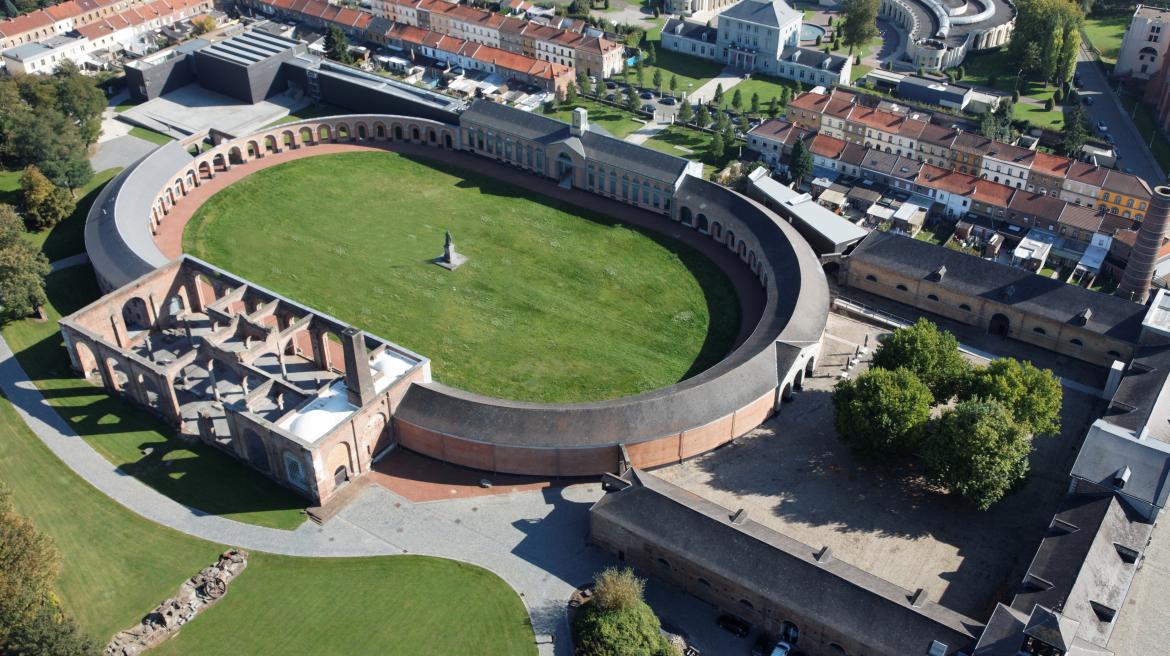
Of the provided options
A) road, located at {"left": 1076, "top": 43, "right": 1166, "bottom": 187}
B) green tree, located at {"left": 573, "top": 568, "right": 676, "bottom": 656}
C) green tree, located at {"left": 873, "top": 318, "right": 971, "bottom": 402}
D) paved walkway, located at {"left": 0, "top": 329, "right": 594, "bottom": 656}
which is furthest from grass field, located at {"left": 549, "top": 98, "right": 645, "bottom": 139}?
green tree, located at {"left": 573, "top": 568, "right": 676, "bottom": 656}

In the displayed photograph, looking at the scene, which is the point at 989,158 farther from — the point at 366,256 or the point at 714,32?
the point at 366,256

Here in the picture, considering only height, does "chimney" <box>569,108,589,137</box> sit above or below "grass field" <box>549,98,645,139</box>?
above

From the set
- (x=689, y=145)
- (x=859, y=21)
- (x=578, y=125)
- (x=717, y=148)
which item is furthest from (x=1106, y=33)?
(x=578, y=125)

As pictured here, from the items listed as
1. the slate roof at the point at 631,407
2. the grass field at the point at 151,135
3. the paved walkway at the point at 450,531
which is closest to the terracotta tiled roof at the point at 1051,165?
the slate roof at the point at 631,407

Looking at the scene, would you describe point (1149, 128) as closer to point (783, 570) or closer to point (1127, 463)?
point (1127, 463)

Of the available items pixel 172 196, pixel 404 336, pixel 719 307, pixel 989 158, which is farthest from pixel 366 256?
pixel 989 158

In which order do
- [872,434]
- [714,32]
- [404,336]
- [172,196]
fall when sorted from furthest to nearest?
1. [714,32]
2. [172,196]
3. [404,336]
4. [872,434]

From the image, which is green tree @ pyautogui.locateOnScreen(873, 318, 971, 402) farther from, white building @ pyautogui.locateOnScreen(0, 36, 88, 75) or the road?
white building @ pyautogui.locateOnScreen(0, 36, 88, 75)
